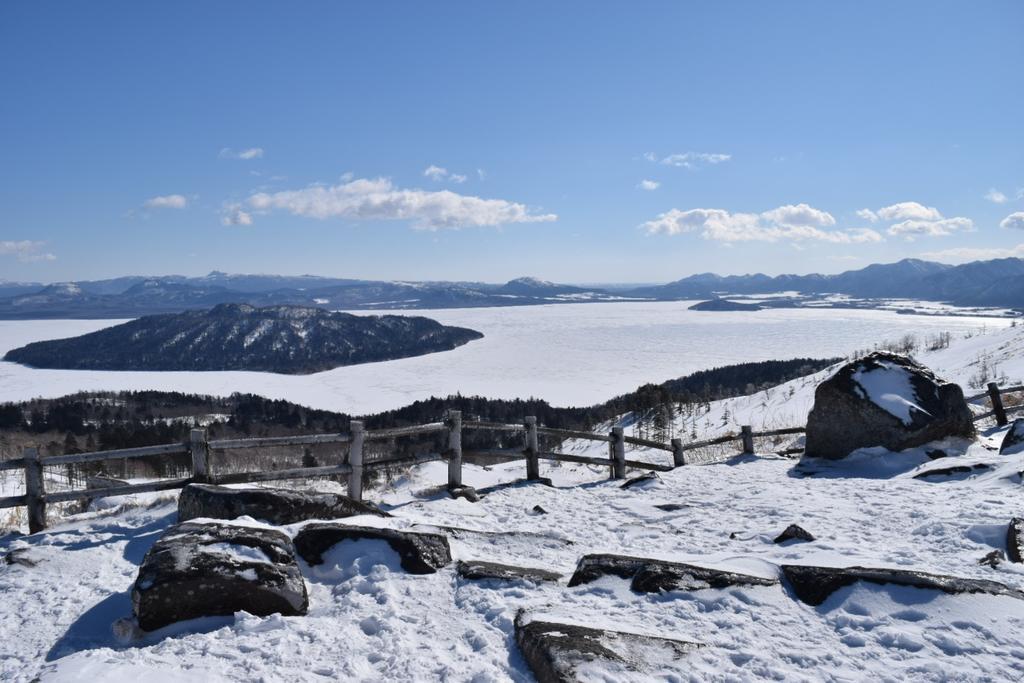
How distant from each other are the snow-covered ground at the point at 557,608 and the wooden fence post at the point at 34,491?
0.43 metres

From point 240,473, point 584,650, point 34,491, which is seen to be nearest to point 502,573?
point 584,650

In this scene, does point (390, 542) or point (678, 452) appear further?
point (678, 452)

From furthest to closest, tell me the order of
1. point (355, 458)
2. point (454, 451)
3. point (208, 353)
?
point (208, 353)
point (454, 451)
point (355, 458)

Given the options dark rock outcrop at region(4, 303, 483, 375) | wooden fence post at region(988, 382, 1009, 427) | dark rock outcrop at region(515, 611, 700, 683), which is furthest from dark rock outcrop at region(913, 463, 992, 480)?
dark rock outcrop at region(4, 303, 483, 375)

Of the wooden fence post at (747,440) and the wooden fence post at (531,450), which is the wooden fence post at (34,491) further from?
the wooden fence post at (747,440)

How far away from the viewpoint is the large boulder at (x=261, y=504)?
7449mm

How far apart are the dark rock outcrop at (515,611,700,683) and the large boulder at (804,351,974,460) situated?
10858mm

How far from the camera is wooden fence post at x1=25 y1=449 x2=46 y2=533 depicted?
8344 millimetres

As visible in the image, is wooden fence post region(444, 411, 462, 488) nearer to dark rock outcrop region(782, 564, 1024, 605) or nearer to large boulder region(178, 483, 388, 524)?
large boulder region(178, 483, 388, 524)

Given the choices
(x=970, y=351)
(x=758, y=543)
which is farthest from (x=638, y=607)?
(x=970, y=351)

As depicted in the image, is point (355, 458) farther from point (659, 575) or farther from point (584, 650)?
point (584, 650)

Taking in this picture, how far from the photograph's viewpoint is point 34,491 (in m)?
8.40

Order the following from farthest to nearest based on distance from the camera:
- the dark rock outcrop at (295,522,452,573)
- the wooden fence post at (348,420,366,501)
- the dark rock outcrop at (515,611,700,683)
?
1. the wooden fence post at (348,420,366,501)
2. the dark rock outcrop at (295,522,452,573)
3. the dark rock outcrop at (515,611,700,683)

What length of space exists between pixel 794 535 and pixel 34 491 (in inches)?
422
